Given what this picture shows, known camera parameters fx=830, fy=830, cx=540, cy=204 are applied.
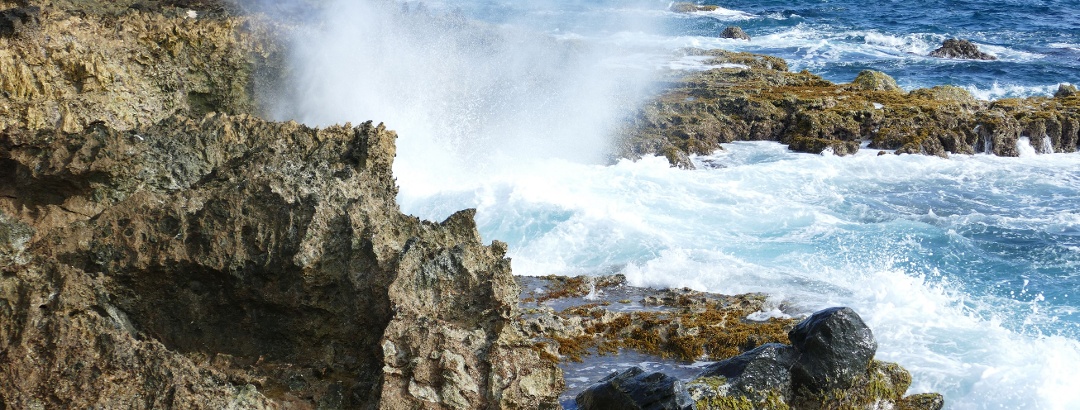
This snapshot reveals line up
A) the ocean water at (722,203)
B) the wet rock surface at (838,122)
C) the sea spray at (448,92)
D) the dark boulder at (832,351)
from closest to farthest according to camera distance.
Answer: the dark boulder at (832,351) < the ocean water at (722,203) < the sea spray at (448,92) < the wet rock surface at (838,122)

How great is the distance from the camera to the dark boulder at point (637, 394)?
22.2ft

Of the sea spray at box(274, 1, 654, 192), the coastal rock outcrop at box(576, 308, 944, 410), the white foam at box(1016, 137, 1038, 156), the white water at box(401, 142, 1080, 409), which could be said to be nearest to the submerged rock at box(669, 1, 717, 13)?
the sea spray at box(274, 1, 654, 192)

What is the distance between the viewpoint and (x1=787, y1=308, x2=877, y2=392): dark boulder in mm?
7453

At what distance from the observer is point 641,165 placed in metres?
19.3

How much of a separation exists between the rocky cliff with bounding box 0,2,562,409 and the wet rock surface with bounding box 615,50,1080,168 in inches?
592

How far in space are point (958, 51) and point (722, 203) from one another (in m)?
27.1

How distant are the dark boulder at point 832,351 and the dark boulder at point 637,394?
133 cm

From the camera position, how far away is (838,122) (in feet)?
73.9

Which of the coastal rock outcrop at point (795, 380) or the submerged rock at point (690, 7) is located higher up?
the submerged rock at point (690, 7)

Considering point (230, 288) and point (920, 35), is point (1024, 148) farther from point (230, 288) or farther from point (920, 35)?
point (920, 35)

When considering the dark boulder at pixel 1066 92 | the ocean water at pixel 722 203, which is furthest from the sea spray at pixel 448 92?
the dark boulder at pixel 1066 92

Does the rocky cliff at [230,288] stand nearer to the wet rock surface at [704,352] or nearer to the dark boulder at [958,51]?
the wet rock surface at [704,352]

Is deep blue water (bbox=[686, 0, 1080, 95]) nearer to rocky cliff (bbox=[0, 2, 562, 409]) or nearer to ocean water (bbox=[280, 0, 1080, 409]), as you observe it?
ocean water (bbox=[280, 0, 1080, 409])

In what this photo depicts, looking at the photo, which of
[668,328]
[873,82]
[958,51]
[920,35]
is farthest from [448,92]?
[920,35]
